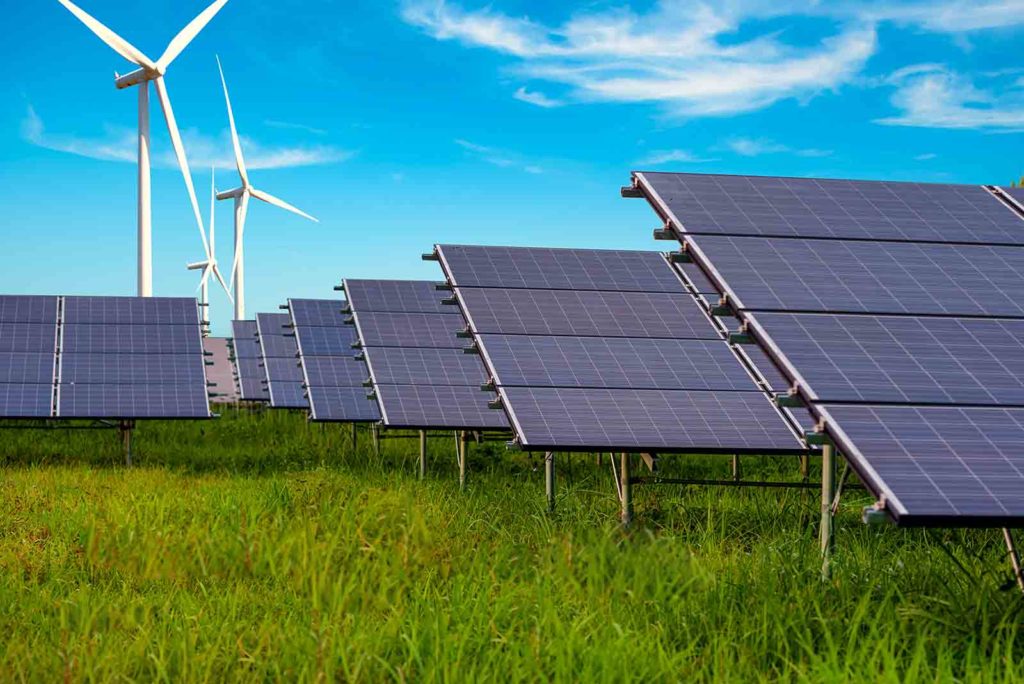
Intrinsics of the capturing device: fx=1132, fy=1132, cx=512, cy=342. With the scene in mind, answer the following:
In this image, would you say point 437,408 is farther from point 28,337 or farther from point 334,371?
point 28,337

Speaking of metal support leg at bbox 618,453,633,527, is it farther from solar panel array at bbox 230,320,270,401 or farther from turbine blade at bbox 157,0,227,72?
turbine blade at bbox 157,0,227,72

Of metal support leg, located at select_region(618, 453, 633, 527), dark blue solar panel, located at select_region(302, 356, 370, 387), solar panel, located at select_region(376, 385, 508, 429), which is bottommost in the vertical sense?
metal support leg, located at select_region(618, 453, 633, 527)

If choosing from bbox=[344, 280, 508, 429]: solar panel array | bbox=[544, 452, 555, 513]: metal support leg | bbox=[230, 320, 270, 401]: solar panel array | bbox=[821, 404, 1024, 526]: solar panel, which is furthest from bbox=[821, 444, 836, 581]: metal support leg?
bbox=[230, 320, 270, 401]: solar panel array

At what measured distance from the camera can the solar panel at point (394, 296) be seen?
1939 centimetres

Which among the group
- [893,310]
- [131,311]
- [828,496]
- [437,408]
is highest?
[131,311]

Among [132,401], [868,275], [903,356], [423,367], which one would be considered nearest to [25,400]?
[132,401]

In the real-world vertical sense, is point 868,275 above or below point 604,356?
above

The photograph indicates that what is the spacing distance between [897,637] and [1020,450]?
125cm

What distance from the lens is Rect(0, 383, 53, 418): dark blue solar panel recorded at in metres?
16.9

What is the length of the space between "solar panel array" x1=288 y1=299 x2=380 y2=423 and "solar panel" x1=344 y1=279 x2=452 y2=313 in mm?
545

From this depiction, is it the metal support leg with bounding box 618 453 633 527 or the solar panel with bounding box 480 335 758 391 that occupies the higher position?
the solar panel with bounding box 480 335 758 391

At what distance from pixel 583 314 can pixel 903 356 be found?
22.0 ft

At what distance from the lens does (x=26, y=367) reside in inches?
720

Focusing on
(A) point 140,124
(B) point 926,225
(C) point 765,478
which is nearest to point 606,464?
(C) point 765,478
